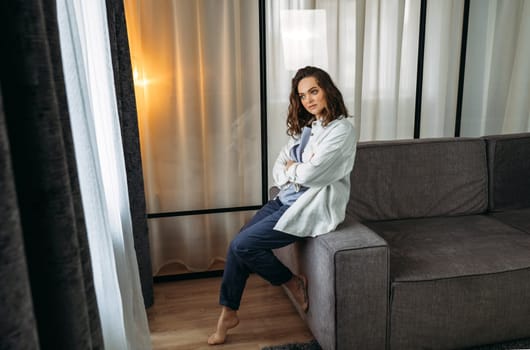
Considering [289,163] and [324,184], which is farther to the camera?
[289,163]

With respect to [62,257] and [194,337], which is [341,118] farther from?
[62,257]

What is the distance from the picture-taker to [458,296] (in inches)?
80.0

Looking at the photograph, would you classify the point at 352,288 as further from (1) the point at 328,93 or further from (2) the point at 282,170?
(1) the point at 328,93

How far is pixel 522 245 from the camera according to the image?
7.41 ft

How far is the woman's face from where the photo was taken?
2.24 metres

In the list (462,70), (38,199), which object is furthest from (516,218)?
(38,199)

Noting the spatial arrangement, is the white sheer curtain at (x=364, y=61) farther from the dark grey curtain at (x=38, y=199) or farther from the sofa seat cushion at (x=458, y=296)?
the dark grey curtain at (x=38, y=199)

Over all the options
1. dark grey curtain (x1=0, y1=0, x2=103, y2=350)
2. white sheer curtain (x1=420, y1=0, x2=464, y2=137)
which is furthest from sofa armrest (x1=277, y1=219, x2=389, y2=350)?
white sheer curtain (x1=420, y1=0, x2=464, y2=137)

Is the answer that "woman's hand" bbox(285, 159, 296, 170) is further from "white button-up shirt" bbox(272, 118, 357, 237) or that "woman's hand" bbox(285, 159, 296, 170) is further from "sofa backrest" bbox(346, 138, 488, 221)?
"sofa backrest" bbox(346, 138, 488, 221)

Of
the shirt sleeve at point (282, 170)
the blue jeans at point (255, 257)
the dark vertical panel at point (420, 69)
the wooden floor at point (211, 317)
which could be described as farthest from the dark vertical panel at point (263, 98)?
the dark vertical panel at point (420, 69)

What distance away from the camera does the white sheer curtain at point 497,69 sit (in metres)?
3.14

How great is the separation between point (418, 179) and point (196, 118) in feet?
4.15

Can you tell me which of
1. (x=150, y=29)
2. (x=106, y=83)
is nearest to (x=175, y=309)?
(x=106, y=83)

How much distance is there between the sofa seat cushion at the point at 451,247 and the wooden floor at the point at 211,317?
0.60m
